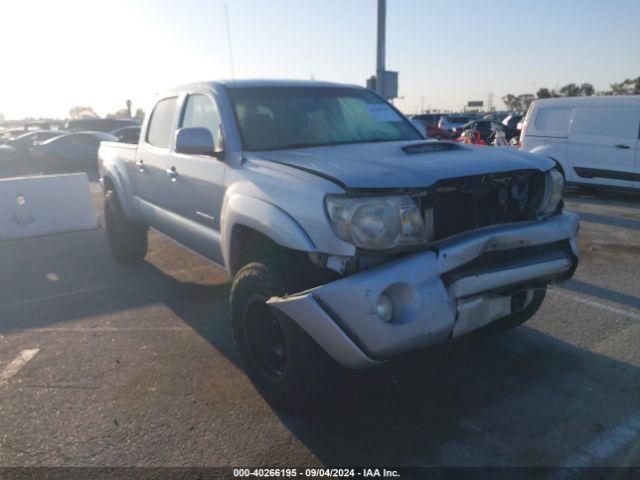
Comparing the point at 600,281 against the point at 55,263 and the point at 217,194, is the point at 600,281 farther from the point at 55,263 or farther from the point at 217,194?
the point at 55,263

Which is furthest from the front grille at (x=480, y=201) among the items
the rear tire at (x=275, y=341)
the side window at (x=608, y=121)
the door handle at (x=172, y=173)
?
the side window at (x=608, y=121)

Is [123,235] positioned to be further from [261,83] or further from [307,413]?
[307,413]

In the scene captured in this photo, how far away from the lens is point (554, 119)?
10.8 m

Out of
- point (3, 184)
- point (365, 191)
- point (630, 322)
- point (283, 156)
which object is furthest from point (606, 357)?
point (3, 184)

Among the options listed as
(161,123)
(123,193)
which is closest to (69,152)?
(123,193)

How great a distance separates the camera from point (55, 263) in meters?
6.62

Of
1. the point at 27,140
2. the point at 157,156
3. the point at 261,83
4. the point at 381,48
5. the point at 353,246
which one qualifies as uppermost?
the point at 381,48

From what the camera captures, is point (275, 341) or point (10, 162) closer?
point (275, 341)

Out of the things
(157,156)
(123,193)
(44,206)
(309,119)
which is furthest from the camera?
(44,206)

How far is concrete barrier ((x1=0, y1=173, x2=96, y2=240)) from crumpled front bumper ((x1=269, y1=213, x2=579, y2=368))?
21.1 ft

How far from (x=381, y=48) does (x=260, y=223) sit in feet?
32.8

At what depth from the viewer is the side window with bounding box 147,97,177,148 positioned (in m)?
4.93

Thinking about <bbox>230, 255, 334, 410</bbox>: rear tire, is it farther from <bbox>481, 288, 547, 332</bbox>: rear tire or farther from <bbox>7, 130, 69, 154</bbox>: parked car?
<bbox>7, 130, 69, 154</bbox>: parked car

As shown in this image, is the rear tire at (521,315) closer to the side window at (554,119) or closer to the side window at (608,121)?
the side window at (608,121)
